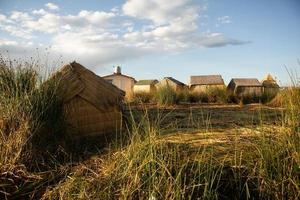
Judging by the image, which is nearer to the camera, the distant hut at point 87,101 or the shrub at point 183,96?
the distant hut at point 87,101

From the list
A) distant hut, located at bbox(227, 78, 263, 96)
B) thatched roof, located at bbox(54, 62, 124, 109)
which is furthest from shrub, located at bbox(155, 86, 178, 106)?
thatched roof, located at bbox(54, 62, 124, 109)

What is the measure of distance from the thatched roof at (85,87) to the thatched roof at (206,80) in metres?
17.0

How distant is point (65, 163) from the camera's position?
164 inches

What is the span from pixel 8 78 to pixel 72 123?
1.03 metres

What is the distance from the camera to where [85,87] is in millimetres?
5492

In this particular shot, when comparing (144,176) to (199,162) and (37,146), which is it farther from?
(37,146)

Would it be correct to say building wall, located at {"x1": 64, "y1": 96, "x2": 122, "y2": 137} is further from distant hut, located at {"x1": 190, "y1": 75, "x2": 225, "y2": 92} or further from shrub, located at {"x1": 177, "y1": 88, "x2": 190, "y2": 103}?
distant hut, located at {"x1": 190, "y1": 75, "x2": 225, "y2": 92}

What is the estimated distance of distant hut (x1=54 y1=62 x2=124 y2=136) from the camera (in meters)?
5.22

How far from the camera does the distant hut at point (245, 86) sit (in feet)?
60.1

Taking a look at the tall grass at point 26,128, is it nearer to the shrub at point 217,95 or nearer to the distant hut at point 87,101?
the distant hut at point 87,101

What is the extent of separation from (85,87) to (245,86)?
51.3 feet

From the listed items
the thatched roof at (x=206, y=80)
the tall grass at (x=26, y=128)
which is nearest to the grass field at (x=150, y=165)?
the tall grass at (x=26, y=128)

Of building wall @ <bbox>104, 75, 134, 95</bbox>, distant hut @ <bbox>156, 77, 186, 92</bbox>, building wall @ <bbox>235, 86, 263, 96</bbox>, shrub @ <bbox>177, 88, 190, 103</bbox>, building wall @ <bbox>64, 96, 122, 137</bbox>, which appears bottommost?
building wall @ <bbox>64, 96, 122, 137</bbox>

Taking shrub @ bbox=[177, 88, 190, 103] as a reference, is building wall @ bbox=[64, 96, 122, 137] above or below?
below
